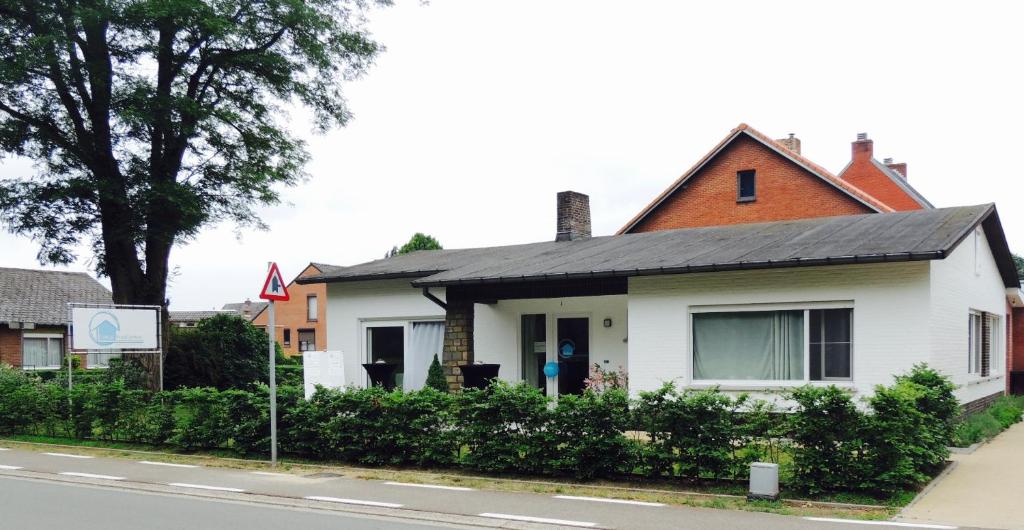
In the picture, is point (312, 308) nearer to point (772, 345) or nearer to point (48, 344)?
point (48, 344)

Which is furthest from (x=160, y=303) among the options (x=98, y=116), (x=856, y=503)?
(x=856, y=503)

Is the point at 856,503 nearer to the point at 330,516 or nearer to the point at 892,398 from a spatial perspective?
the point at 892,398

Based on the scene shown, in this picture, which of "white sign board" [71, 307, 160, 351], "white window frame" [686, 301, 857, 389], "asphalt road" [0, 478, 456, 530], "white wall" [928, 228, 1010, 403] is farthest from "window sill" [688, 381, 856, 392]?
"white sign board" [71, 307, 160, 351]

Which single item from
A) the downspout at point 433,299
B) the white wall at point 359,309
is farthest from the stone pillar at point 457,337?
the white wall at point 359,309

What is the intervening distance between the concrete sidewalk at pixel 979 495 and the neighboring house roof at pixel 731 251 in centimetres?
276

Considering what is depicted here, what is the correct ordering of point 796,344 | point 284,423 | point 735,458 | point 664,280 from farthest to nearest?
point 664,280, point 796,344, point 284,423, point 735,458

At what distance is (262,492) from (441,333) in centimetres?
912

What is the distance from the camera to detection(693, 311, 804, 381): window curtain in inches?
532

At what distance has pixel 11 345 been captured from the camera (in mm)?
32719

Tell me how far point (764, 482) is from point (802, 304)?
5098mm

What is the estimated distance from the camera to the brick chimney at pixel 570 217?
20516 mm

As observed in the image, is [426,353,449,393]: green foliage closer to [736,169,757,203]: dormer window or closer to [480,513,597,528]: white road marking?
[480,513,597,528]: white road marking

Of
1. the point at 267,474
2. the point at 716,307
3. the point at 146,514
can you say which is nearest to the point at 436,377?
the point at 716,307

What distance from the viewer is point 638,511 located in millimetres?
8531
